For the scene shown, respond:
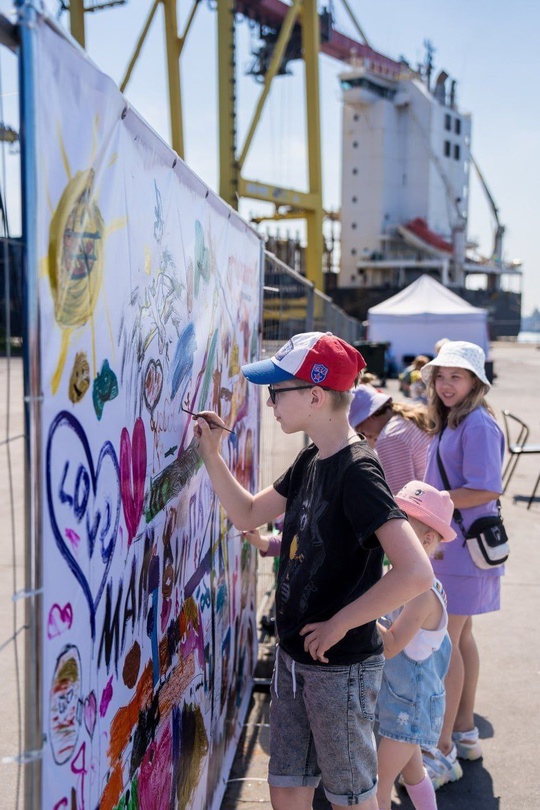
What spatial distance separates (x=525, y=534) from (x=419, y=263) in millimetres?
53733

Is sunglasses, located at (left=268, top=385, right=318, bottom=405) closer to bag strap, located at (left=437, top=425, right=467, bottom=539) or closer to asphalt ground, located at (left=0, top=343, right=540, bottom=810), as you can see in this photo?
asphalt ground, located at (left=0, top=343, right=540, bottom=810)

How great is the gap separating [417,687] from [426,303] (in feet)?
75.4

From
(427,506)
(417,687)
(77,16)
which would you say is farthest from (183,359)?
(77,16)

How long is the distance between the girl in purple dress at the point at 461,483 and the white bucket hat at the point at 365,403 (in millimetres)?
347

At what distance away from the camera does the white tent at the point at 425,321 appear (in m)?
23.4

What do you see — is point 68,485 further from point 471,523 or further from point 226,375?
point 471,523

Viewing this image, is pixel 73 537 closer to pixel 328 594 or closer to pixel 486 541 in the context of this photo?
pixel 328 594

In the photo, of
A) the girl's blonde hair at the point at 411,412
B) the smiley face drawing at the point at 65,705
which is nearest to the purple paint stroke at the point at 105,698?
the smiley face drawing at the point at 65,705

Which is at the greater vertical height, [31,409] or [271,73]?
[271,73]

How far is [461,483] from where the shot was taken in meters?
3.50

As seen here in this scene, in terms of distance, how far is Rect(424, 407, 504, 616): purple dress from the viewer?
3.39m

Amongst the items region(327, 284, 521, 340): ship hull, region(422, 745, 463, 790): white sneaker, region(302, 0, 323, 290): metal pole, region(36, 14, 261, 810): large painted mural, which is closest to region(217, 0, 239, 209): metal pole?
region(302, 0, 323, 290): metal pole

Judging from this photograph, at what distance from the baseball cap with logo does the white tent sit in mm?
21586

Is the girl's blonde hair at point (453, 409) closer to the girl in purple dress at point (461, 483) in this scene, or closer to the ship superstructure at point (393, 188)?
the girl in purple dress at point (461, 483)
